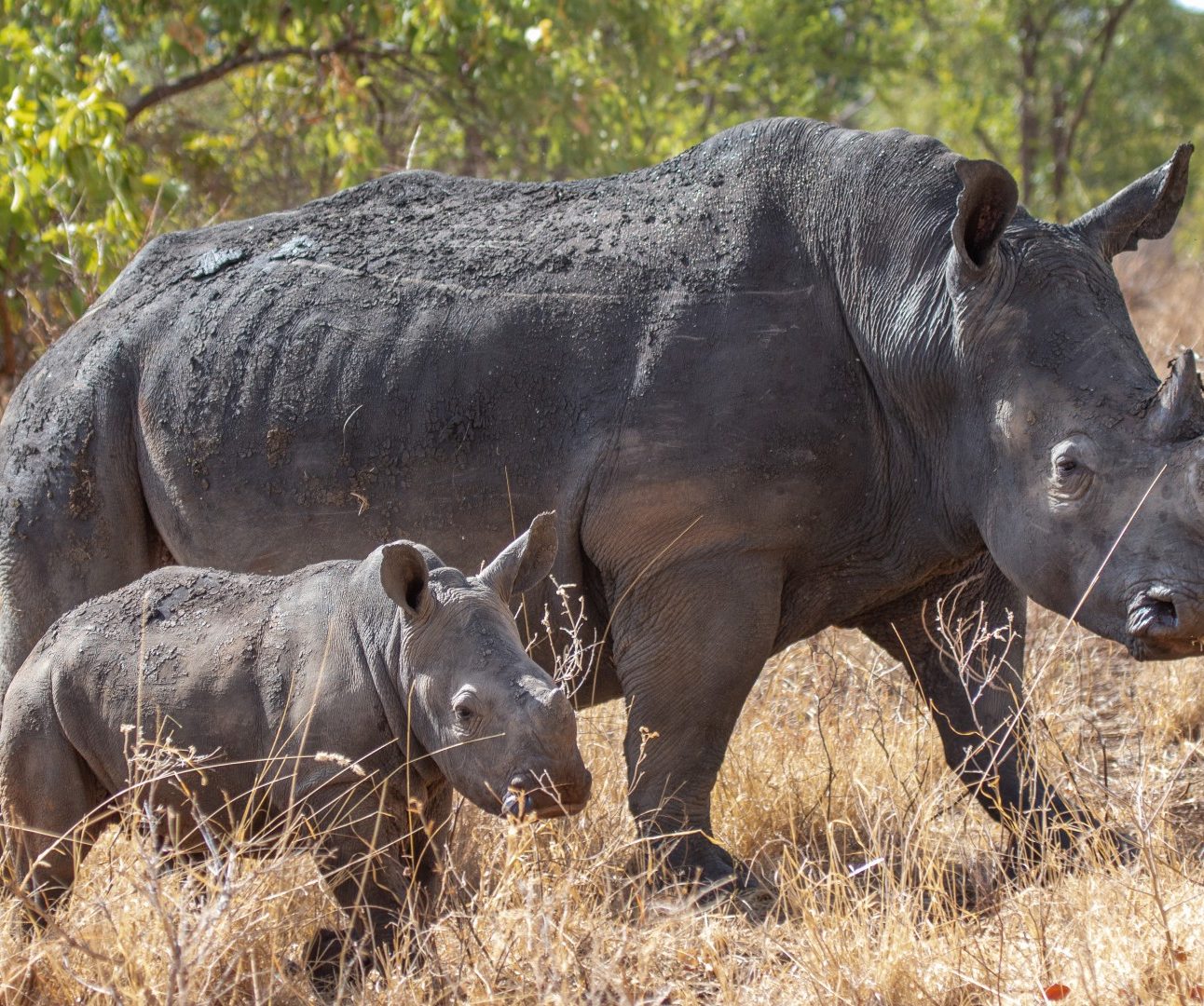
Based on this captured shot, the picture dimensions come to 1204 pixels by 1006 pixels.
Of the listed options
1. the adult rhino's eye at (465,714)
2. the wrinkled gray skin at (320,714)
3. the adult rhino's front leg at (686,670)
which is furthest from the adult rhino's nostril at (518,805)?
the adult rhino's front leg at (686,670)

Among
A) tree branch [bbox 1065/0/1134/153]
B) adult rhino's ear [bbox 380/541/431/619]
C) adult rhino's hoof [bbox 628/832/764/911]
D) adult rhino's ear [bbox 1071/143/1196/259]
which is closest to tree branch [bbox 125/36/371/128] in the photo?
adult rhino's ear [bbox 1071/143/1196/259]

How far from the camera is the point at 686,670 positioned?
473 centimetres

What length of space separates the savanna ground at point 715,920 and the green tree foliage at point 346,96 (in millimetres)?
3491

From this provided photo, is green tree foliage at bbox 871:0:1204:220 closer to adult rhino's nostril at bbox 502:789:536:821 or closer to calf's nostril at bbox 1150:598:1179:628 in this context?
calf's nostril at bbox 1150:598:1179:628

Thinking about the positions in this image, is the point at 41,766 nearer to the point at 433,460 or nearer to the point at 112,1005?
the point at 112,1005

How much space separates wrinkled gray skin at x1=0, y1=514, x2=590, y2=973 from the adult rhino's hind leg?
2.83ft

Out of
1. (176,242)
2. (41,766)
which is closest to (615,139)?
(176,242)

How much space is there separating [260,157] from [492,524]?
27.5 ft

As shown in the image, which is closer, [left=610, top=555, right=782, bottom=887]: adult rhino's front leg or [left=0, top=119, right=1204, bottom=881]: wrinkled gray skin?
[left=0, top=119, right=1204, bottom=881]: wrinkled gray skin

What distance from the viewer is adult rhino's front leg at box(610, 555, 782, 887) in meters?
4.70

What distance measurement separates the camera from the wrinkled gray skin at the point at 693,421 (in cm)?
447

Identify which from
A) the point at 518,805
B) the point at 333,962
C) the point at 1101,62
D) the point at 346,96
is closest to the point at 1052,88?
the point at 1101,62

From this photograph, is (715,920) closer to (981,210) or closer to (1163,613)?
(1163,613)

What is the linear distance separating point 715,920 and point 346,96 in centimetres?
723
